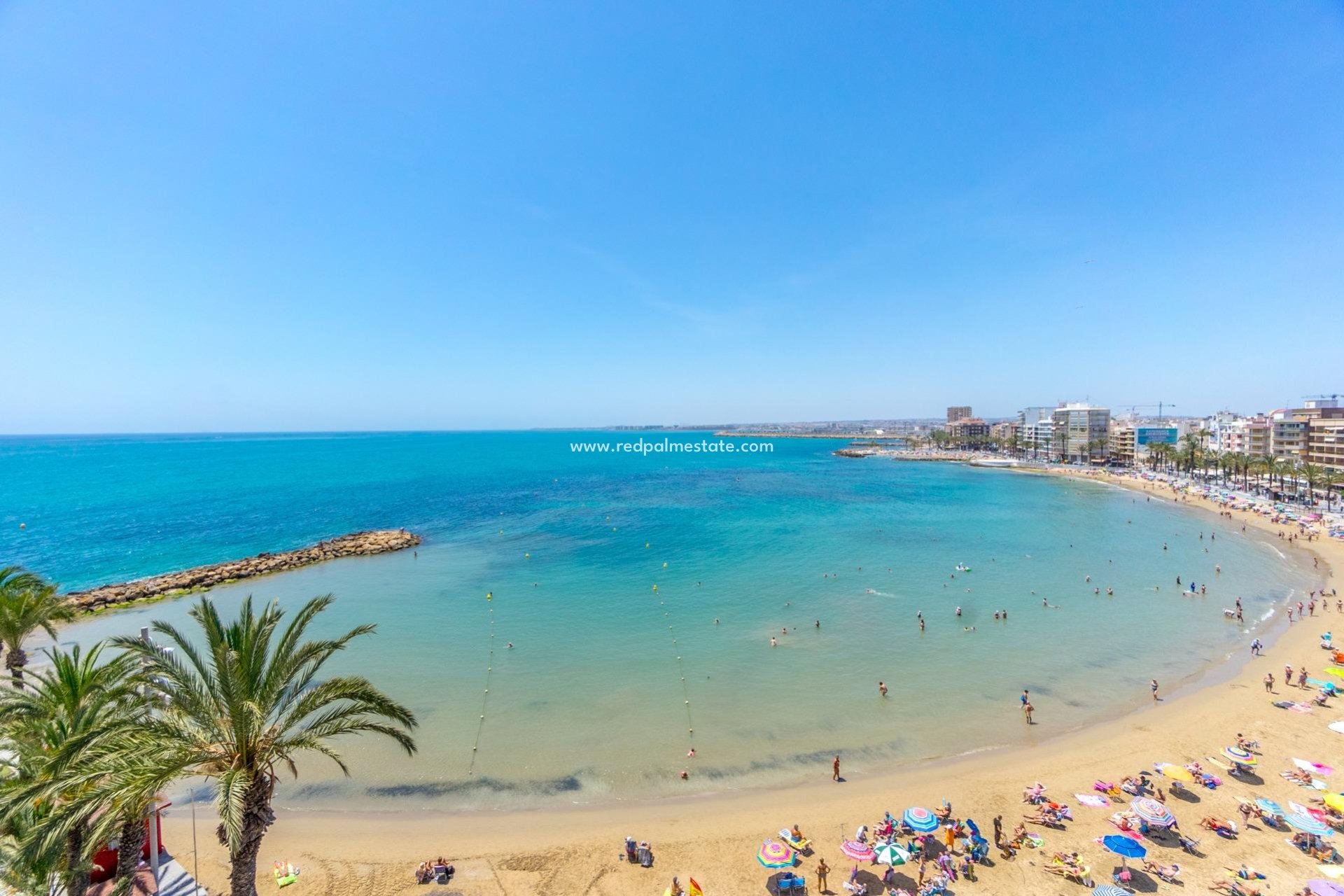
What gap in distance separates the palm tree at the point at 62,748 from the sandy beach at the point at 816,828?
545cm

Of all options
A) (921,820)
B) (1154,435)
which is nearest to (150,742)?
(921,820)

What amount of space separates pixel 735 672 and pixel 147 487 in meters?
111

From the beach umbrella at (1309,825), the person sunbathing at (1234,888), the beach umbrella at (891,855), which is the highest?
the beach umbrella at (1309,825)

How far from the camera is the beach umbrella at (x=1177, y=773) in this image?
1636cm

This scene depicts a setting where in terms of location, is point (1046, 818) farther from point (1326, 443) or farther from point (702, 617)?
point (1326, 443)

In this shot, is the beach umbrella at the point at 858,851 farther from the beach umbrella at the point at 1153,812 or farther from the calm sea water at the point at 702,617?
the beach umbrella at the point at 1153,812

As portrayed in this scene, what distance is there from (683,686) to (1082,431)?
5976 inches

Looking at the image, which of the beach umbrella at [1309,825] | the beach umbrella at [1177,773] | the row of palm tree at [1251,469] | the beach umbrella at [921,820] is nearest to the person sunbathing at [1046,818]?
the beach umbrella at [921,820]

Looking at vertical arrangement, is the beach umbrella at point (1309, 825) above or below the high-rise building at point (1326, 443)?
below

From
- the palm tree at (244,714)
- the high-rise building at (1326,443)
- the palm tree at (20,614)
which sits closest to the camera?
the palm tree at (244,714)

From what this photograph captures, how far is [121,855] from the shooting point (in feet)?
34.0

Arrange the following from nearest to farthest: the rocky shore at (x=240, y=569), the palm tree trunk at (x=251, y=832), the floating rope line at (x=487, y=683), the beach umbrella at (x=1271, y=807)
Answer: the palm tree trunk at (x=251, y=832)
the beach umbrella at (x=1271, y=807)
the floating rope line at (x=487, y=683)
the rocky shore at (x=240, y=569)

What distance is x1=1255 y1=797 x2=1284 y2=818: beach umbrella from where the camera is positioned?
14.7m

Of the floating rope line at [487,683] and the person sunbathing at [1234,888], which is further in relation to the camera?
the floating rope line at [487,683]
